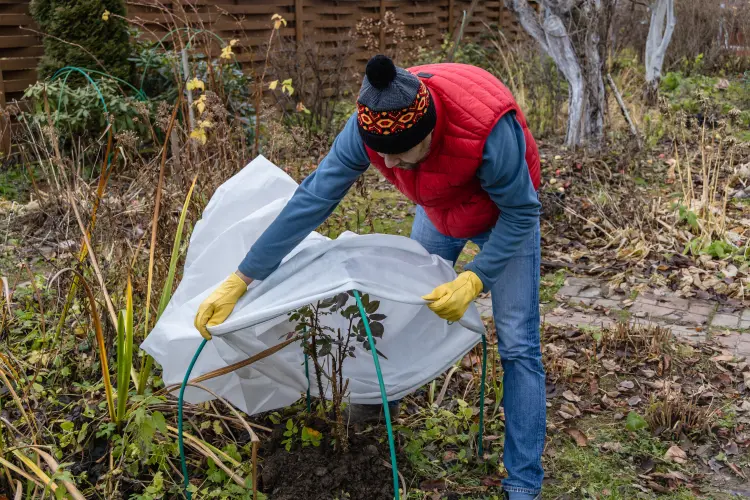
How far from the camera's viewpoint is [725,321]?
3.72m

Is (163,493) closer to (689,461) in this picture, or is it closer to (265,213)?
(265,213)

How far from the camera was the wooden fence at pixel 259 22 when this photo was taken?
6461mm

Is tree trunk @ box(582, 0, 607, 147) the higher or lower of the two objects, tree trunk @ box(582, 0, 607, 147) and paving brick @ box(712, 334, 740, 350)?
the higher

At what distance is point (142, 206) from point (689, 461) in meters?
2.63

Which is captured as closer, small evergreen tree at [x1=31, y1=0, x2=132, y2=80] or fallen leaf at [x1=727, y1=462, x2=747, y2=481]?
fallen leaf at [x1=727, y1=462, x2=747, y2=481]

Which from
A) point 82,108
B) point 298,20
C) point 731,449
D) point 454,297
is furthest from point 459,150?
point 298,20

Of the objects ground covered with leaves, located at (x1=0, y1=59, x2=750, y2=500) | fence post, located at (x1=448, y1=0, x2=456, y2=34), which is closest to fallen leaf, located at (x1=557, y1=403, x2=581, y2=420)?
ground covered with leaves, located at (x1=0, y1=59, x2=750, y2=500)

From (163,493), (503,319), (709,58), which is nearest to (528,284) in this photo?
(503,319)

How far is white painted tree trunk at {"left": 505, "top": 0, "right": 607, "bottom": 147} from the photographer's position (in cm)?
623

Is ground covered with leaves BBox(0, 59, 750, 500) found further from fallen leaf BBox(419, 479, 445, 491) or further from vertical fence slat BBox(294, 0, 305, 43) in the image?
vertical fence slat BBox(294, 0, 305, 43)

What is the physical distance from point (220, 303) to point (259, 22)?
276 inches

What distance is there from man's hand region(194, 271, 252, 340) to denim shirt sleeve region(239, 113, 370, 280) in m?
0.04

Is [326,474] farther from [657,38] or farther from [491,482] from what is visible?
[657,38]

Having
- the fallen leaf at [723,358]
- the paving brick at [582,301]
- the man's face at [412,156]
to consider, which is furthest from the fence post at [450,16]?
the man's face at [412,156]
